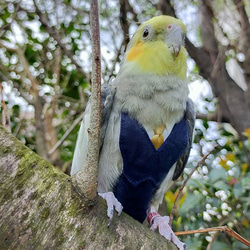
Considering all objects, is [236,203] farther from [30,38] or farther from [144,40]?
[30,38]

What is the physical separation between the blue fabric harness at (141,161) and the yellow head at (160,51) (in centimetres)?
A: 29

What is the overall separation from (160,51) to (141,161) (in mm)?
613

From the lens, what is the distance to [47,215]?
1.04 m

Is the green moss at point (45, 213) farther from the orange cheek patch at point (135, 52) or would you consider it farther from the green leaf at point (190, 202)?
the green leaf at point (190, 202)

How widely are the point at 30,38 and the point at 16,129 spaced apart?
2.94 ft

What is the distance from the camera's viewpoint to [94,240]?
103cm

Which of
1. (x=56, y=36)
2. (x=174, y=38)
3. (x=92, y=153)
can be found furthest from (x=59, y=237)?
(x=56, y=36)

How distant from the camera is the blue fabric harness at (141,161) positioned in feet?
5.58

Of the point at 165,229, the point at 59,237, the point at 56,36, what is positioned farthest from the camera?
the point at 56,36

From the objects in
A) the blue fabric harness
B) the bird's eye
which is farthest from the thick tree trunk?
the bird's eye

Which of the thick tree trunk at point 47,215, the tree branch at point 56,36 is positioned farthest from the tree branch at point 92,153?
the tree branch at point 56,36

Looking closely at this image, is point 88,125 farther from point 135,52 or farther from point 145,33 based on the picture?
point 145,33

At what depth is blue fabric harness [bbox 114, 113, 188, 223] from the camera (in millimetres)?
1702

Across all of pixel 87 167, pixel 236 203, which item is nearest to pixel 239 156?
pixel 236 203
